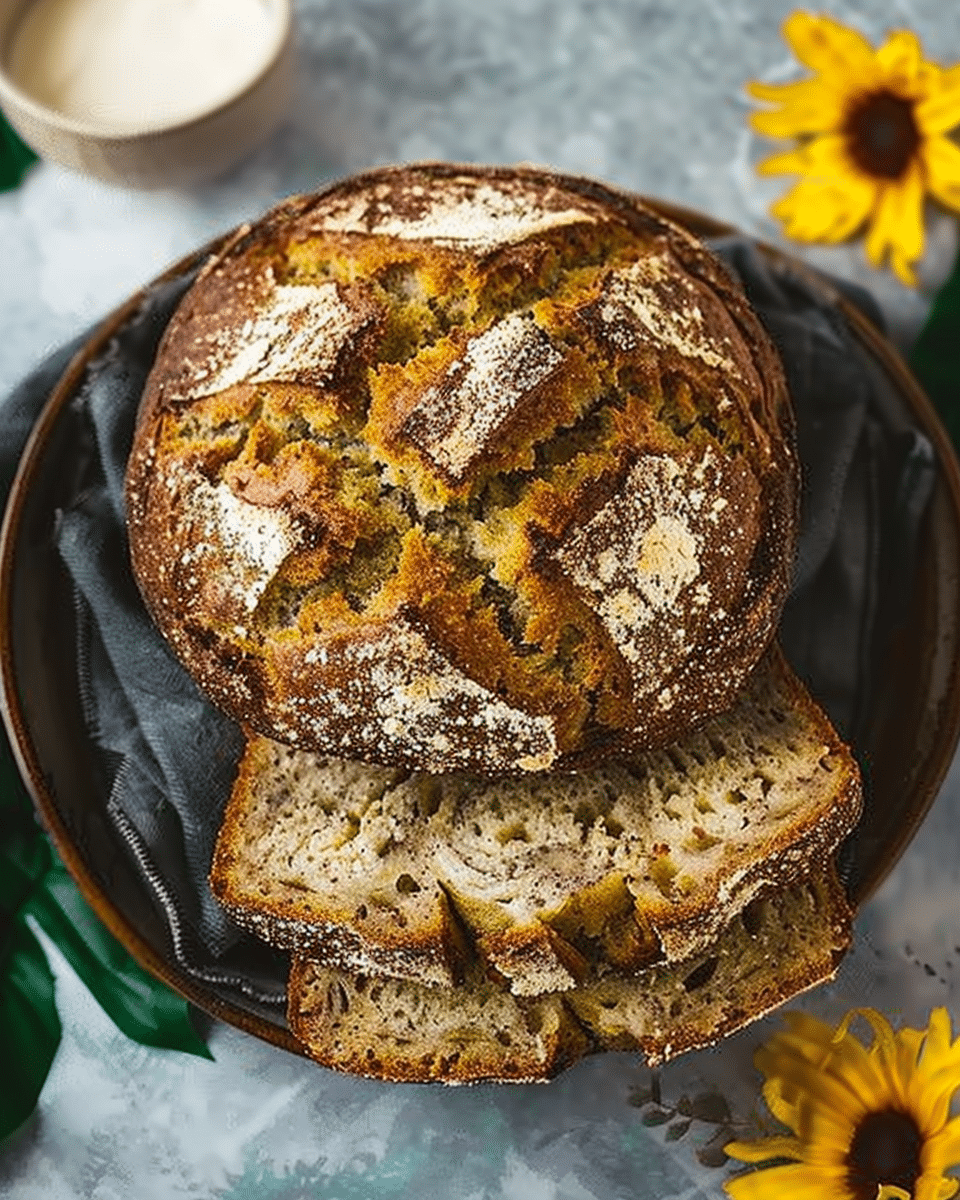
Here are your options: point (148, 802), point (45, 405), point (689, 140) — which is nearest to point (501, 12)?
point (689, 140)

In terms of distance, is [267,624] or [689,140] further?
[689,140]

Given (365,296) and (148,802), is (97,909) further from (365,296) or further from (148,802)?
(365,296)

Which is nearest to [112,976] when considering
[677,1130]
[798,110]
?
[677,1130]

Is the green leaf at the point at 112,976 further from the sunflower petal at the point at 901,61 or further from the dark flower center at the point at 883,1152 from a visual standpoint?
the sunflower petal at the point at 901,61

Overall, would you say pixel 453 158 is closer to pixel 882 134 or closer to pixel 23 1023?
pixel 882 134

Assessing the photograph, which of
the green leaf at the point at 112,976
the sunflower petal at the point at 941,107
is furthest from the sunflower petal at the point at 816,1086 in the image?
the sunflower petal at the point at 941,107

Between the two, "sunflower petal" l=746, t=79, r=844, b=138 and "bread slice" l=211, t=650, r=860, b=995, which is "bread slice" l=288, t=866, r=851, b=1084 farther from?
"sunflower petal" l=746, t=79, r=844, b=138
